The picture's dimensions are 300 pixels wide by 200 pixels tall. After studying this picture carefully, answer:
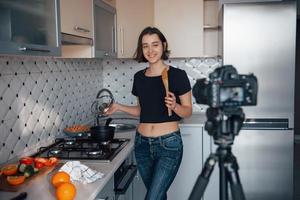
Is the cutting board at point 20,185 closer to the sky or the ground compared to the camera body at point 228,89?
closer to the ground

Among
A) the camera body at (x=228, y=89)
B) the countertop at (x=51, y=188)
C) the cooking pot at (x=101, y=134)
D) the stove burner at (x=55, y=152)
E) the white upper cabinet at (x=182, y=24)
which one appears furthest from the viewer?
the white upper cabinet at (x=182, y=24)

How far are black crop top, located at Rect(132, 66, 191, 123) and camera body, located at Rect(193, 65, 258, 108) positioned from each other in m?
0.90

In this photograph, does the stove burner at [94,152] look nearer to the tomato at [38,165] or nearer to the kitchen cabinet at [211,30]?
the tomato at [38,165]

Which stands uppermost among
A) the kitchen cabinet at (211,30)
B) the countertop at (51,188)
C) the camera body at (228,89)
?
the kitchen cabinet at (211,30)

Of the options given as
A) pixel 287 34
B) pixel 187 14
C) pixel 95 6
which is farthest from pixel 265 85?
pixel 95 6

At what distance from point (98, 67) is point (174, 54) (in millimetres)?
731

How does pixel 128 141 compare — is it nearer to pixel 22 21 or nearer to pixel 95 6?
pixel 95 6

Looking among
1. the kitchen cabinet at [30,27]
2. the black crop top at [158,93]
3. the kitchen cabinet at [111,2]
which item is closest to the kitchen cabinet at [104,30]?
the kitchen cabinet at [111,2]

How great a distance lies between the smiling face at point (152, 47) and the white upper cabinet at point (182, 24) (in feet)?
3.23

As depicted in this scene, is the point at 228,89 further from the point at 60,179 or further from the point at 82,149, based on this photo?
the point at 82,149

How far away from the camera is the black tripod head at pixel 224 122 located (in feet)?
3.19

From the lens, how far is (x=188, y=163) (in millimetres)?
2791

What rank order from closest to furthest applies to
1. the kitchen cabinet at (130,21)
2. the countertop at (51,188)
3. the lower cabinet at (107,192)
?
the countertop at (51,188), the lower cabinet at (107,192), the kitchen cabinet at (130,21)

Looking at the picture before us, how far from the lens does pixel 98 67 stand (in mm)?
3180
